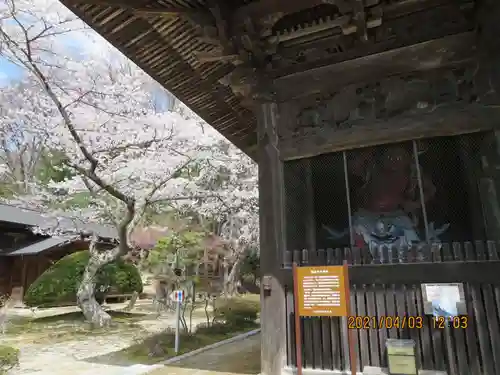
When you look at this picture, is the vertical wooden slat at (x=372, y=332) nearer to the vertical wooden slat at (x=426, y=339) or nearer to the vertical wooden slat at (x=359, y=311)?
the vertical wooden slat at (x=359, y=311)

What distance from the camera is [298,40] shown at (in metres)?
4.02

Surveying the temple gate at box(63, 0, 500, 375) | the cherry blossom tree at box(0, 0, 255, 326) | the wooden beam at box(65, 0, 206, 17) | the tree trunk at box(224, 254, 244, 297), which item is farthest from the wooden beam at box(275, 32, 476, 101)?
the tree trunk at box(224, 254, 244, 297)

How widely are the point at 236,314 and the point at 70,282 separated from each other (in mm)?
6714

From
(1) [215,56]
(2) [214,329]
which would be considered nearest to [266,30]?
(1) [215,56]

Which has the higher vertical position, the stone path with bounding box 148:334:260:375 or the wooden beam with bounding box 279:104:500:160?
the wooden beam with bounding box 279:104:500:160

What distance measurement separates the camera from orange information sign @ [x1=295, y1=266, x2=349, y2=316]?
3.32m

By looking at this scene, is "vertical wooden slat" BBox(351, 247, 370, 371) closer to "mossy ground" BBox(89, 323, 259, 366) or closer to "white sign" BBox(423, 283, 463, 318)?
"white sign" BBox(423, 283, 463, 318)

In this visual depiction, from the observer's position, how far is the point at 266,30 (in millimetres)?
3814

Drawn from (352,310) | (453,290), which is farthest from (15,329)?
(453,290)

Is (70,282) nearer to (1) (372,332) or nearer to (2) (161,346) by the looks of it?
(2) (161,346)

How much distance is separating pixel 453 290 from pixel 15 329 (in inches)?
503

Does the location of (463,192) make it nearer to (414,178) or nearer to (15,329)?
(414,178)

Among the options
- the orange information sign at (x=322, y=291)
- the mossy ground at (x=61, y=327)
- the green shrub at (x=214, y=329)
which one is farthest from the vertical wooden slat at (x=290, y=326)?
the mossy ground at (x=61, y=327)

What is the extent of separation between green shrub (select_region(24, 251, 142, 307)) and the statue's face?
1184 cm
